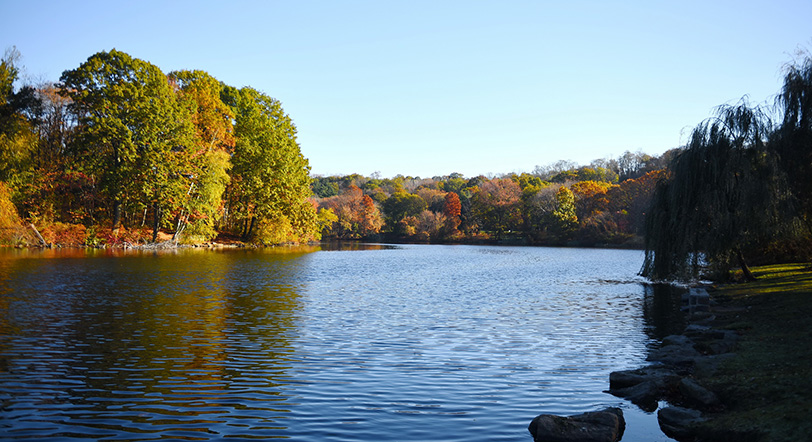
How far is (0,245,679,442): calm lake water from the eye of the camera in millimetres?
7883

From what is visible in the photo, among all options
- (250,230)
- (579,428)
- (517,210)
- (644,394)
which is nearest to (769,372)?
(644,394)

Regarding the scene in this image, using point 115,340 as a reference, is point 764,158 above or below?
above

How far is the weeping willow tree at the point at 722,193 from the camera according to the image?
21828 millimetres

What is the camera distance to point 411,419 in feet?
27.0

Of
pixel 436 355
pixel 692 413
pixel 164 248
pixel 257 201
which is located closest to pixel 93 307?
pixel 436 355

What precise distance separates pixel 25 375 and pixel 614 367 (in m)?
11.2

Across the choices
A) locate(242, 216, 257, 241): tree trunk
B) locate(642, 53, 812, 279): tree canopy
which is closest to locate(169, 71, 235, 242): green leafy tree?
locate(242, 216, 257, 241): tree trunk

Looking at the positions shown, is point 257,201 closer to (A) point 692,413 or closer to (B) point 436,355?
(B) point 436,355

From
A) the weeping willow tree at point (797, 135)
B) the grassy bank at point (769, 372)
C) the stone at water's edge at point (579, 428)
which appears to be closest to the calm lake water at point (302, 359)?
the stone at water's edge at point (579, 428)

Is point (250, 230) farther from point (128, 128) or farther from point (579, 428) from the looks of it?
point (579, 428)

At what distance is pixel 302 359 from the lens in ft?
39.0

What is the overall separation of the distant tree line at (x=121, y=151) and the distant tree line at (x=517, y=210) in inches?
1091

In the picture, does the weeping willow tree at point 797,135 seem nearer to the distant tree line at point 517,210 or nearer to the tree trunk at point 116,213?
the tree trunk at point 116,213

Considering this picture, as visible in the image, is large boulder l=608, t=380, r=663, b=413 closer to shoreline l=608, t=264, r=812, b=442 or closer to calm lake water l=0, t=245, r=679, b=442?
shoreline l=608, t=264, r=812, b=442
